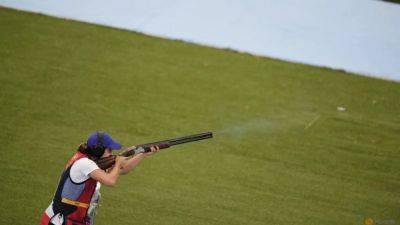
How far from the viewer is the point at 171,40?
11.1 m

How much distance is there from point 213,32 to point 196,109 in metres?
2.84

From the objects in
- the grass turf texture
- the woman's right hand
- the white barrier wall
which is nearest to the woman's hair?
the woman's right hand

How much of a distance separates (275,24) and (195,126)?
4145 millimetres

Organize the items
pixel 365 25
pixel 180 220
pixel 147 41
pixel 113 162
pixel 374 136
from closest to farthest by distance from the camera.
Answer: pixel 113 162, pixel 180 220, pixel 374 136, pixel 147 41, pixel 365 25

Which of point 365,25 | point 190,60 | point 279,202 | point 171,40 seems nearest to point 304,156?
point 279,202

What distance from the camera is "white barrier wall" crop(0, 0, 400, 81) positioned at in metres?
11.2

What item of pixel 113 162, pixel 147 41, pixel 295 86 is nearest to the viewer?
pixel 113 162

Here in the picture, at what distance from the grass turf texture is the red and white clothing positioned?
1.29 meters

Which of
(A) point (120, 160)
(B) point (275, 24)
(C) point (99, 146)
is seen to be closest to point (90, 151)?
(C) point (99, 146)

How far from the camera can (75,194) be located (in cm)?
542

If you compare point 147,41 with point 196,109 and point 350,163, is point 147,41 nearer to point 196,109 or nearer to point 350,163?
point 196,109

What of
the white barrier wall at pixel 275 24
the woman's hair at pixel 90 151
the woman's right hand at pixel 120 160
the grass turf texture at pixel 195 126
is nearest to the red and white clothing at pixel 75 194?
the woman's hair at pixel 90 151

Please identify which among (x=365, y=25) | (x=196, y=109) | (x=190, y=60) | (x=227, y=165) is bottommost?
(x=227, y=165)

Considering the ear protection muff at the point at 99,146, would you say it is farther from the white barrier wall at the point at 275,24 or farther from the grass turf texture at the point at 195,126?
the white barrier wall at the point at 275,24
